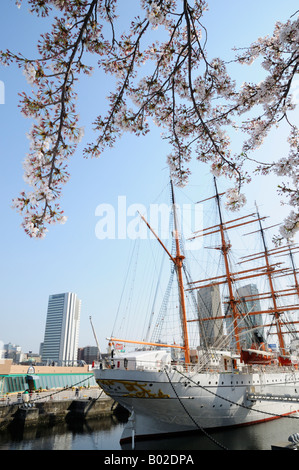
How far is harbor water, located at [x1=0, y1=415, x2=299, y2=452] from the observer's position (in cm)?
1434

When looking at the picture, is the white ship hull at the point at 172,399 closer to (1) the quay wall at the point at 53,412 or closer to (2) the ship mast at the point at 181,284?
(2) the ship mast at the point at 181,284

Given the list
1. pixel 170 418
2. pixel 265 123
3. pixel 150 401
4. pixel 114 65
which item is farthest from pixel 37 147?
pixel 170 418

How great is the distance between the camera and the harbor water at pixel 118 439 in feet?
47.1

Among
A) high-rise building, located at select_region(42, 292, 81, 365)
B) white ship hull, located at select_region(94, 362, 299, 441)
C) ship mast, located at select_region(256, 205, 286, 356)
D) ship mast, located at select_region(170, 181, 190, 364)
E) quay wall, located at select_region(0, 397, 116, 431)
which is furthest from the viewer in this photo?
high-rise building, located at select_region(42, 292, 81, 365)

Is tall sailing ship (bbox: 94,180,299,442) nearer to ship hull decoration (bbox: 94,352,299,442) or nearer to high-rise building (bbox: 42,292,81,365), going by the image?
ship hull decoration (bbox: 94,352,299,442)

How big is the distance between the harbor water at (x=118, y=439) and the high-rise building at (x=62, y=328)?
176m

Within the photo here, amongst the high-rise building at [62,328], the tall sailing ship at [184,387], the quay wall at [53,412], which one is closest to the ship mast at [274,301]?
the tall sailing ship at [184,387]

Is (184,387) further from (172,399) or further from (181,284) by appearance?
(181,284)

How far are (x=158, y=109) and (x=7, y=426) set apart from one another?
74.0ft

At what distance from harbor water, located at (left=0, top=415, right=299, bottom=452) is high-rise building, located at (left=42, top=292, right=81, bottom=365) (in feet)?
577

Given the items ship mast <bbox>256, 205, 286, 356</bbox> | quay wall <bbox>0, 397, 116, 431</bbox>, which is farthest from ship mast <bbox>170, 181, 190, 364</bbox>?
ship mast <bbox>256, 205, 286, 356</bbox>

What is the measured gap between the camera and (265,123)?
5086mm

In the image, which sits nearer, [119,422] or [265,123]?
[265,123]
